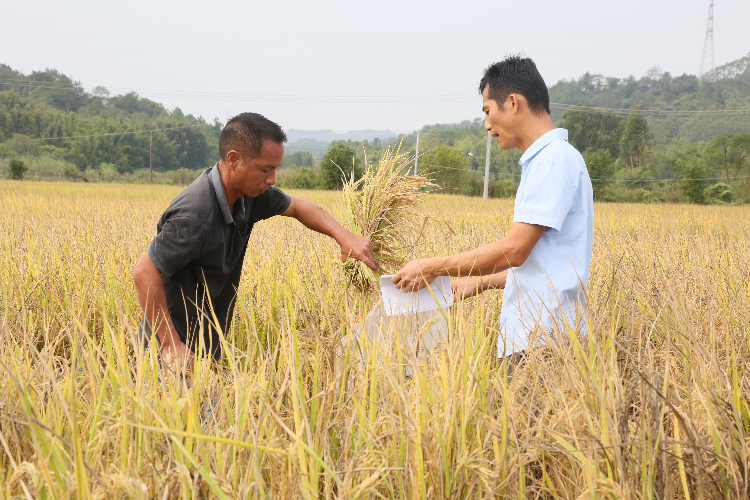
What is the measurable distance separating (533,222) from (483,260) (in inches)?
9.4

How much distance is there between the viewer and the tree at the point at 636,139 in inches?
2004

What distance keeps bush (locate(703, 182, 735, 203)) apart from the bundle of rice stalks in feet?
125

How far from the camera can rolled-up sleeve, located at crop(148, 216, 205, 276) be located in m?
1.95

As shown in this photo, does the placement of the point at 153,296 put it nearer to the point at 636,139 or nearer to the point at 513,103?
the point at 513,103

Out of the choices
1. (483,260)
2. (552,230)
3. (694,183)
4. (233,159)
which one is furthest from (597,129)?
(233,159)

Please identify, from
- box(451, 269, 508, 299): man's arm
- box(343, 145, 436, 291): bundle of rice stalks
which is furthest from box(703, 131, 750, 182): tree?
box(451, 269, 508, 299): man's arm

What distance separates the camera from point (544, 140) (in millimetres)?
1951

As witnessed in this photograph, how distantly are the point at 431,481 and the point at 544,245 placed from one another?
1071mm

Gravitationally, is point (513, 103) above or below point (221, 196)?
above

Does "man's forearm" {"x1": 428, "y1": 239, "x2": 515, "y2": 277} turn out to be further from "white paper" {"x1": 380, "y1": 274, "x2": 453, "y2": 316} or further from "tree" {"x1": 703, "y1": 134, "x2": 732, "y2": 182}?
"tree" {"x1": 703, "y1": 134, "x2": 732, "y2": 182}

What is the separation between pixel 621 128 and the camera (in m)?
59.2

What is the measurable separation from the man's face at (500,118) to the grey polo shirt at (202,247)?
3.80ft

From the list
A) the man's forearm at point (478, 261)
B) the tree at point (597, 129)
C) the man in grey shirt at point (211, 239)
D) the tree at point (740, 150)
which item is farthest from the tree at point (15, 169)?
the tree at point (597, 129)

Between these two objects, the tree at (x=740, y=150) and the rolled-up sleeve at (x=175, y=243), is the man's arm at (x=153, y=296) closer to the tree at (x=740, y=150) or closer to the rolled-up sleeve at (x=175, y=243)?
the rolled-up sleeve at (x=175, y=243)
